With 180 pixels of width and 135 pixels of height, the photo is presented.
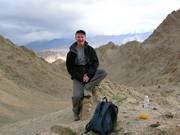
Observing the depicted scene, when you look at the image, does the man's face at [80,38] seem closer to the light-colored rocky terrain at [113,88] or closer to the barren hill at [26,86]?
the light-colored rocky terrain at [113,88]

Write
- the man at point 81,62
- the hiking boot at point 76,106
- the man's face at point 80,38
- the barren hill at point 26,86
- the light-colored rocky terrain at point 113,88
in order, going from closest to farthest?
the light-colored rocky terrain at point 113,88 < the man's face at point 80,38 < the man at point 81,62 < the hiking boot at point 76,106 < the barren hill at point 26,86

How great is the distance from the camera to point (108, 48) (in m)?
72.4

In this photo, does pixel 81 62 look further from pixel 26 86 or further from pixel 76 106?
pixel 26 86

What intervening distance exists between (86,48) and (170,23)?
49314 millimetres

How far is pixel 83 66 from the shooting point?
35.4 feet

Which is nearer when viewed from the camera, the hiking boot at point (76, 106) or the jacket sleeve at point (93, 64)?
the jacket sleeve at point (93, 64)

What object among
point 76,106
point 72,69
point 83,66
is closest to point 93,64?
→ point 83,66

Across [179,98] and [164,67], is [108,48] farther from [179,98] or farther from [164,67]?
[179,98]

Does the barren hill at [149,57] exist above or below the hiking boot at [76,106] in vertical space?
above

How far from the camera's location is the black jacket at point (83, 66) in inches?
425

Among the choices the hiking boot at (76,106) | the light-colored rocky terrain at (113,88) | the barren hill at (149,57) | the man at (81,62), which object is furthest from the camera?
the barren hill at (149,57)

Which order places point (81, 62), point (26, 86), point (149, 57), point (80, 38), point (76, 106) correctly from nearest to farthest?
point (80, 38) < point (81, 62) < point (76, 106) < point (26, 86) < point (149, 57)

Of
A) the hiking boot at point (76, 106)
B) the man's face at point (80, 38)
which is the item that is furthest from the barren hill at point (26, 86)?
the man's face at point (80, 38)

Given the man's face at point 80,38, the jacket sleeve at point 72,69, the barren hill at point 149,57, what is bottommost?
the jacket sleeve at point 72,69
